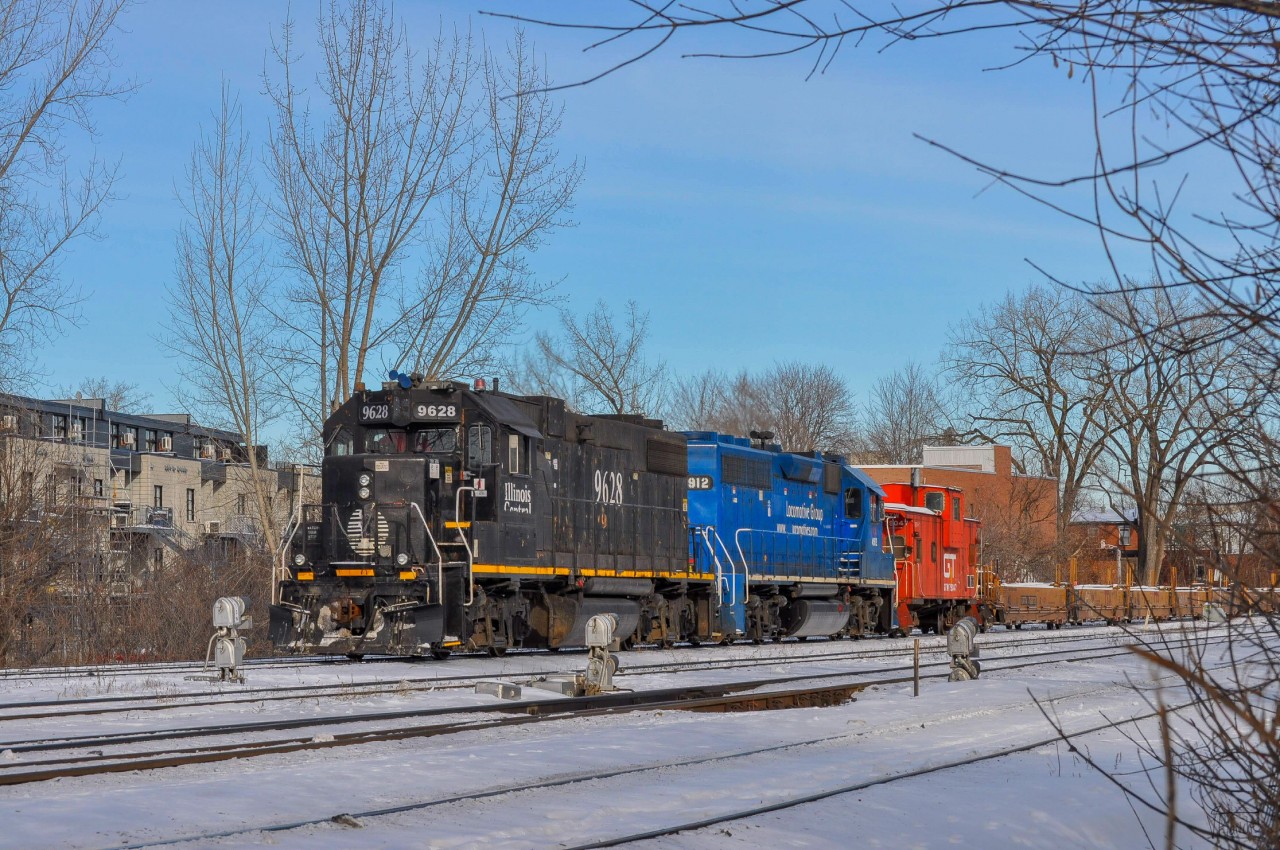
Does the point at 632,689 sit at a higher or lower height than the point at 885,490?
lower

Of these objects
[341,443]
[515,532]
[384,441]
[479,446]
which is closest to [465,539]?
[515,532]

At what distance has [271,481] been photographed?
179ft

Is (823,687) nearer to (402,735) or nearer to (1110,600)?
(402,735)

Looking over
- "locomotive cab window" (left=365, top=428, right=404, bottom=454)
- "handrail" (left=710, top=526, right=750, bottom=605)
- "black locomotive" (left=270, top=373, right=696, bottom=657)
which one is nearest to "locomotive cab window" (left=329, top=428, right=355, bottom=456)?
"black locomotive" (left=270, top=373, right=696, bottom=657)

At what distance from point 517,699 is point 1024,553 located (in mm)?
54438

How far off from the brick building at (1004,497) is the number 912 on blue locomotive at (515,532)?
38.0m

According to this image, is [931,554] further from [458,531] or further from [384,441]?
[384,441]

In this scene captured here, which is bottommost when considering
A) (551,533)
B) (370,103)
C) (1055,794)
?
(1055,794)

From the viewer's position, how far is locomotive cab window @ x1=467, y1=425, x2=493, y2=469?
19625 millimetres

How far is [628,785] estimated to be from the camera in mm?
9070

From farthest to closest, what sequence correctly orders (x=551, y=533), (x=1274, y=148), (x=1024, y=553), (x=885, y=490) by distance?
1. (x=1024, y=553)
2. (x=885, y=490)
3. (x=551, y=533)
4. (x=1274, y=148)

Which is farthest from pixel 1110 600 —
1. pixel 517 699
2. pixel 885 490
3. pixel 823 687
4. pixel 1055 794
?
pixel 1055 794

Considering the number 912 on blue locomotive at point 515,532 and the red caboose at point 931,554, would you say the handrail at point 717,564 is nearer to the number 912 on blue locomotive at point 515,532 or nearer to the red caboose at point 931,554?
the number 912 on blue locomotive at point 515,532

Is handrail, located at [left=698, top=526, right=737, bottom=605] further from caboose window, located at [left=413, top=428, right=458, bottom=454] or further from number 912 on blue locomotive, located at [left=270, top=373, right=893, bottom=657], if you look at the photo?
caboose window, located at [left=413, top=428, right=458, bottom=454]
